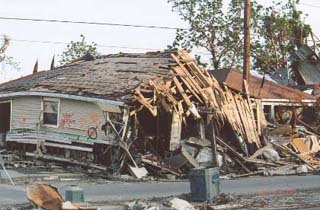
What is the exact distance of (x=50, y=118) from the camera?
2572cm

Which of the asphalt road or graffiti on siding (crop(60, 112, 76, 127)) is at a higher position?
graffiti on siding (crop(60, 112, 76, 127))

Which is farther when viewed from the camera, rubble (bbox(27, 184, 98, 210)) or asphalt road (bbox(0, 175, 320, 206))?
asphalt road (bbox(0, 175, 320, 206))

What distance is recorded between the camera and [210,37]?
159ft

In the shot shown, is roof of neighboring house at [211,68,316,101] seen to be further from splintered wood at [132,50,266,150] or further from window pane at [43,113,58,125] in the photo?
window pane at [43,113,58,125]

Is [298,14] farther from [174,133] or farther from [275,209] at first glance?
[275,209]

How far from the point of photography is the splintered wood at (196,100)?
23.4 metres

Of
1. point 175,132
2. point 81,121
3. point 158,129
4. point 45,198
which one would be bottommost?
point 45,198

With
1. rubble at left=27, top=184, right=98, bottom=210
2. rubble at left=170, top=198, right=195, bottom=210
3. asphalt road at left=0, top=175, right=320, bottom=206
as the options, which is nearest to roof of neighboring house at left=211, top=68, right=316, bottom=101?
asphalt road at left=0, top=175, right=320, bottom=206

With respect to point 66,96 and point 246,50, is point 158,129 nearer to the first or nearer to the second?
point 66,96

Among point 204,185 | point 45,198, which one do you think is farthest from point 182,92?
point 45,198

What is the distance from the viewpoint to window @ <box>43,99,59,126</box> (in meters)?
25.4

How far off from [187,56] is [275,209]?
15.0m

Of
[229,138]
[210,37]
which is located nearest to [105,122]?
[229,138]

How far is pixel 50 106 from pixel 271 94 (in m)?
15.5
